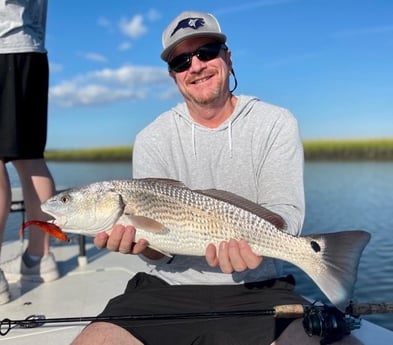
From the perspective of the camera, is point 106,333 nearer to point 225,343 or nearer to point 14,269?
point 225,343

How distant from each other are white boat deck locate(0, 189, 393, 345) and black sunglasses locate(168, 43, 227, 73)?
1970 mm

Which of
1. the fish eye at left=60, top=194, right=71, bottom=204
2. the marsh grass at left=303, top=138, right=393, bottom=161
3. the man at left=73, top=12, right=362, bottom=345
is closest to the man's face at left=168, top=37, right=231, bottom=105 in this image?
the man at left=73, top=12, right=362, bottom=345

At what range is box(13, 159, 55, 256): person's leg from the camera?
4.36 metres

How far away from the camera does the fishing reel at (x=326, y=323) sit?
260 centimetres

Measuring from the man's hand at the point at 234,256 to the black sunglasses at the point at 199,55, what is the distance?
1.32 metres

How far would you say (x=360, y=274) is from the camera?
7145mm

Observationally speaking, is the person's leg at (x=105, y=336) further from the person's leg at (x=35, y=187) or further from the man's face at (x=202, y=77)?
the person's leg at (x=35, y=187)

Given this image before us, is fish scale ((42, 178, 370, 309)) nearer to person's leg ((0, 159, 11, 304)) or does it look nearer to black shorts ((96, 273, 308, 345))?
black shorts ((96, 273, 308, 345))

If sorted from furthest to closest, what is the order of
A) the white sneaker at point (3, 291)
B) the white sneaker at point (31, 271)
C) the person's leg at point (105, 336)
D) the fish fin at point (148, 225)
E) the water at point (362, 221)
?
the water at point (362, 221)
the white sneaker at point (31, 271)
the white sneaker at point (3, 291)
the fish fin at point (148, 225)
the person's leg at point (105, 336)

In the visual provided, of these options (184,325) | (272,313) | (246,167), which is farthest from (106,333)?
(246,167)

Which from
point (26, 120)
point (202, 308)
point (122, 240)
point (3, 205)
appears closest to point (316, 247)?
point (202, 308)

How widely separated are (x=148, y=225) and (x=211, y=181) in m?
0.69

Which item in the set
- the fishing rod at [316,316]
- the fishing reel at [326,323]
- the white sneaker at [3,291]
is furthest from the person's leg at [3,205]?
the fishing reel at [326,323]

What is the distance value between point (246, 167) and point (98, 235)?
42.5 inches
